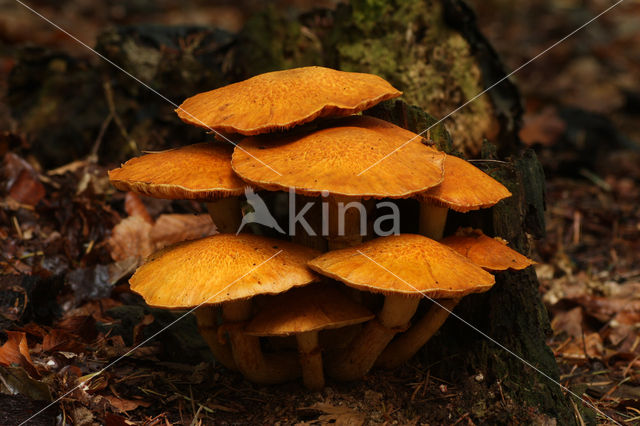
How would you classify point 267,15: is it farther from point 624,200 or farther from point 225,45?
point 624,200

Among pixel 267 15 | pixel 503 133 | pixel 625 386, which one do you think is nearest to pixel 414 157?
pixel 625 386

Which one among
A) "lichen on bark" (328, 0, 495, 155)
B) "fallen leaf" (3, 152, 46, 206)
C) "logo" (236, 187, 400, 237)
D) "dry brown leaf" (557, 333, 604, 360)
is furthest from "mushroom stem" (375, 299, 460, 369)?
"fallen leaf" (3, 152, 46, 206)

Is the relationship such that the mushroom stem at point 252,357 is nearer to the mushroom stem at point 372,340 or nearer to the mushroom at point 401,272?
the mushroom stem at point 372,340

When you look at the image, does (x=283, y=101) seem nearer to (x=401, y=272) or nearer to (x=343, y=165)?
(x=343, y=165)

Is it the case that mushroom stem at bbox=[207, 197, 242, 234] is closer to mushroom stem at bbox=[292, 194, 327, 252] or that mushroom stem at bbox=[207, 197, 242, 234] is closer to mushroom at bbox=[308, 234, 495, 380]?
mushroom stem at bbox=[292, 194, 327, 252]

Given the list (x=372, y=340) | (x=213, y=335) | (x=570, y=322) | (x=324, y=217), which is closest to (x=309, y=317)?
(x=372, y=340)

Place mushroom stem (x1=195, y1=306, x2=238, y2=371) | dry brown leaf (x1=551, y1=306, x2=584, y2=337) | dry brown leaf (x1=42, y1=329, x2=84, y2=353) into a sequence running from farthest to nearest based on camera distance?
dry brown leaf (x1=551, y1=306, x2=584, y2=337) < dry brown leaf (x1=42, y1=329, x2=84, y2=353) < mushroom stem (x1=195, y1=306, x2=238, y2=371)
